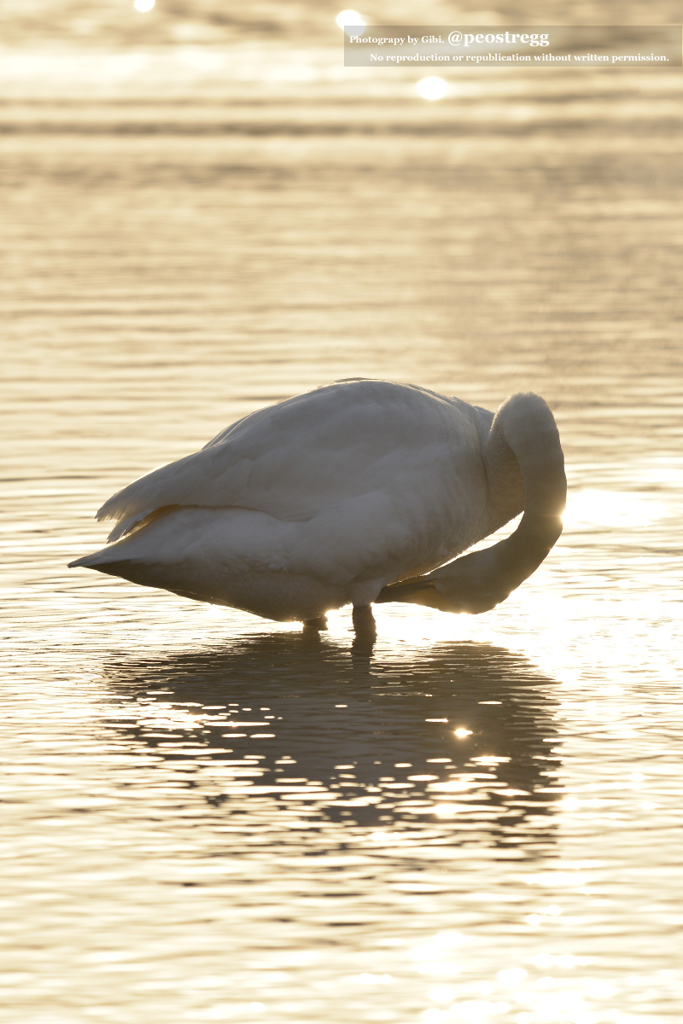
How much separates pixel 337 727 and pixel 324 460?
53.6 inches

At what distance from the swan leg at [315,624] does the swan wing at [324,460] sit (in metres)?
0.81

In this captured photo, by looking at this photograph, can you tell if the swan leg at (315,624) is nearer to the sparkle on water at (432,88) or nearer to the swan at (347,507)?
the swan at (347,507)

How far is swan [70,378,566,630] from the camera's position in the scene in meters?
8.03

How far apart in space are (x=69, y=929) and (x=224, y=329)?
12.6m

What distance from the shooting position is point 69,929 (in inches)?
210

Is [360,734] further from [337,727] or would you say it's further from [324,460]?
[324,460]

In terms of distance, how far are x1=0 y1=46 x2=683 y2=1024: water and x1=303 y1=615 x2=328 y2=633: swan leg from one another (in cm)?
10

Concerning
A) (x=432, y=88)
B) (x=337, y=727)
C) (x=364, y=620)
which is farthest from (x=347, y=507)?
(x=432, y=88)

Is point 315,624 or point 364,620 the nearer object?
point 364,620

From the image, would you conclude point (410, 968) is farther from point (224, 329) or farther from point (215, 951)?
point (224, 329)

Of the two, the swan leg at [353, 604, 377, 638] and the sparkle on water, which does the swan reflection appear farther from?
the sparkle on water

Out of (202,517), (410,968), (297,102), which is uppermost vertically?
(297,102)

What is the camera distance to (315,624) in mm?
8805

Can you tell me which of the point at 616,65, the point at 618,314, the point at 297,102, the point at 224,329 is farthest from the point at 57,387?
the point at 616,65
